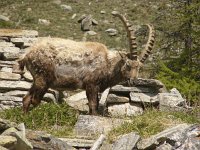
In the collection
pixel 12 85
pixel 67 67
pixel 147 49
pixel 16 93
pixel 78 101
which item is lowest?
pixel 78 101

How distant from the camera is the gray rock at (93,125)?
11133 millimetres

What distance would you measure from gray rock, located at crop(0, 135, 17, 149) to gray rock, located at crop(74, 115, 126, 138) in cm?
243

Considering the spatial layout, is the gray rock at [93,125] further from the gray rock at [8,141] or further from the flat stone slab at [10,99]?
the flat stone slab at [10,99]

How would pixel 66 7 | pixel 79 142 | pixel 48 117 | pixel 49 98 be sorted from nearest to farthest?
pixel 79 142
pixel 48 117
pixel 49 98
pixel 66 7

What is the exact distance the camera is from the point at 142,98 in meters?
15.0

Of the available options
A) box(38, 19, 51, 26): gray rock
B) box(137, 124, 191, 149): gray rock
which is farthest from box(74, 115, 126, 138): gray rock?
box(38, 19, 51, 26): gray rock

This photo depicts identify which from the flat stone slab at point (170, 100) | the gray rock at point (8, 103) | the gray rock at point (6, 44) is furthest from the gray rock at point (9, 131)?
the gray rock at point (6, 44)

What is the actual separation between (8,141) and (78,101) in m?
6.92

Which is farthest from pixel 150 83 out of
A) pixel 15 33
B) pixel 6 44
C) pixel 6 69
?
pixel 15 33

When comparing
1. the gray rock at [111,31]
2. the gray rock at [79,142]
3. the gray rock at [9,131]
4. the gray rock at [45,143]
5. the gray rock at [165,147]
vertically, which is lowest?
the gray rock at [111,31]

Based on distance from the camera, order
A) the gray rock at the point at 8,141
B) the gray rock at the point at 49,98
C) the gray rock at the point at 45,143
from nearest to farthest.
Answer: the gray rock at the point at 8,141 → the gray rock at the point at 45,143 → the gray rock at the point at 49,98

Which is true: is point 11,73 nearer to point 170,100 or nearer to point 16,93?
point 16,93

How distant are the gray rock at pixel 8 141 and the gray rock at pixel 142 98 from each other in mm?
6398

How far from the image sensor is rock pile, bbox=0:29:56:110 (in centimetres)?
1494
